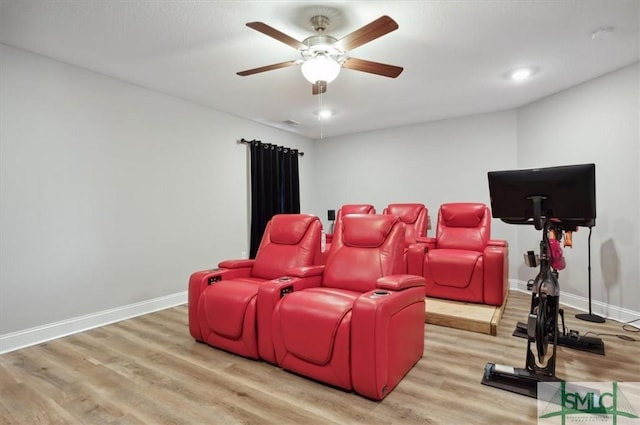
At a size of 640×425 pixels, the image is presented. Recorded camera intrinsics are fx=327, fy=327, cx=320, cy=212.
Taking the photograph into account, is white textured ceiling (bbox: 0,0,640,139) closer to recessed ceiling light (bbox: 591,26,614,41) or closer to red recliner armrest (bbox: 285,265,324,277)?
recessed ceiling light (bbox: 591,26,614,41)

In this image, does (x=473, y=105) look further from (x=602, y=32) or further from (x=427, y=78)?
(x=602, y=32)

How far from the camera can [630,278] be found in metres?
3.18

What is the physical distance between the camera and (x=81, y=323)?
122 inches

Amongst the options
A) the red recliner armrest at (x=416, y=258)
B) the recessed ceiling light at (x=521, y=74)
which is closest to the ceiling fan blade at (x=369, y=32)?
the recessed ceiling light at (x=521, y=74)

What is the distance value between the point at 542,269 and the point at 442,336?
1.17 meters

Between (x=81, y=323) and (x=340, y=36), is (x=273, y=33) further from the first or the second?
(x=81, y=323)

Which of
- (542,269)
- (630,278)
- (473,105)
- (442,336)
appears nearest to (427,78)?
(473,105)

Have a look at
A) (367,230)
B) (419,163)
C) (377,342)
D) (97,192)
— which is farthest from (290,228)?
(419,163)

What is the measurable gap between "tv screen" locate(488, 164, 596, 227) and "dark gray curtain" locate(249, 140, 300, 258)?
356cm

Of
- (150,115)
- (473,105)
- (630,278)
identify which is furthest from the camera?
(473,105)

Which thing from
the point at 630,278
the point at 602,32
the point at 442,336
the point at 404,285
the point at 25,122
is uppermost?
the point at 602,32

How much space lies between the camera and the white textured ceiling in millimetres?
2246

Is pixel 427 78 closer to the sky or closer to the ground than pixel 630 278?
closer to the sky

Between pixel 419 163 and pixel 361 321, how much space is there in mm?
4063
